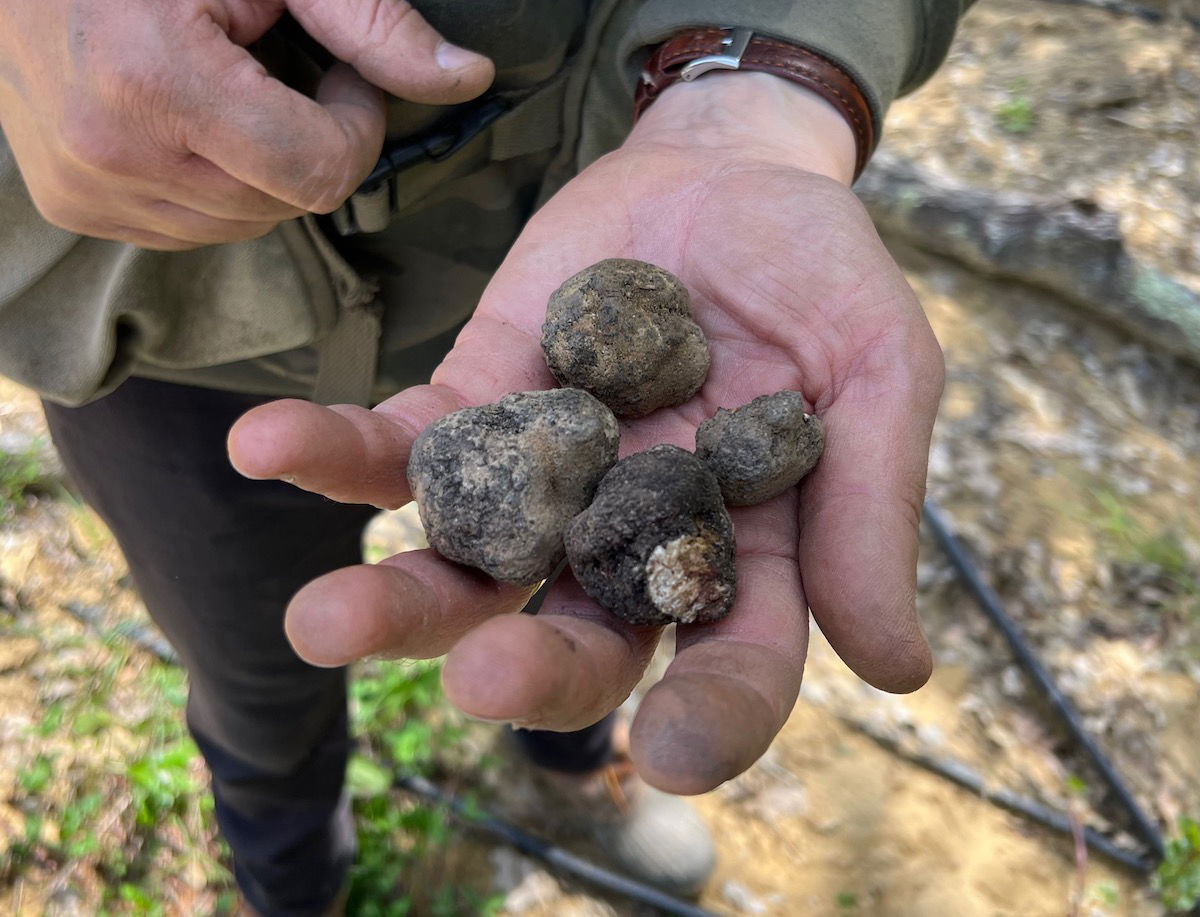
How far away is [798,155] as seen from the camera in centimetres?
191

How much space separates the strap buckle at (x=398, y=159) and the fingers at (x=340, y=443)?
0.31 metres

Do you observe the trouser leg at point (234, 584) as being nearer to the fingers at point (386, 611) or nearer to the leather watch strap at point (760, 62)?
the fingers at point (386, 611)

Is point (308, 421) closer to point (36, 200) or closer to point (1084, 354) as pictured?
point (36, 200)

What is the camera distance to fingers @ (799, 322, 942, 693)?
138 centimetres

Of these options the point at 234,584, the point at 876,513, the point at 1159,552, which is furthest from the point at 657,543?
the point at 1159,552

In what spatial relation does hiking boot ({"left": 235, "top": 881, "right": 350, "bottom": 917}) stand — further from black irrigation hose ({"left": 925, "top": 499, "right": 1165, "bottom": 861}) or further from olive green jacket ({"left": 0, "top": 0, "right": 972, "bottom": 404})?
black irrigation hose ({"left": 925, "top": 499, "right": 1165, "bottom": 861})

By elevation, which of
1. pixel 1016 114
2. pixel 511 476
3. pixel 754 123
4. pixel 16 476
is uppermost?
pixel 754 123

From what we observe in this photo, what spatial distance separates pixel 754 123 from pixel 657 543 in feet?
3.05

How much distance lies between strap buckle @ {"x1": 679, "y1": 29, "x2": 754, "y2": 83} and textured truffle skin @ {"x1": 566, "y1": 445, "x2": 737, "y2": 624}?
814mm

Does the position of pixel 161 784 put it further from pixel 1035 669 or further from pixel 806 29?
pixel 1035 669

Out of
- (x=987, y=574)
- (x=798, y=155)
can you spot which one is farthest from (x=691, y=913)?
(x=798, y=155)

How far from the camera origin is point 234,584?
2.02 meters

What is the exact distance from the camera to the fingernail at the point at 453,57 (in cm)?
150

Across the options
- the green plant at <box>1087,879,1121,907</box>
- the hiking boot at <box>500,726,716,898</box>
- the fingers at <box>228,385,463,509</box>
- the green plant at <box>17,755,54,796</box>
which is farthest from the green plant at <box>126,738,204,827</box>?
the green plant at <box>1087,879,1121,907</box>
